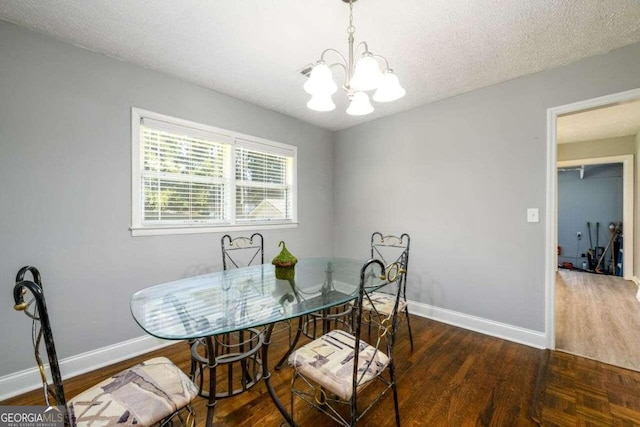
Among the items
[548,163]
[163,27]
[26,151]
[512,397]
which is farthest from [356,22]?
[512,397]

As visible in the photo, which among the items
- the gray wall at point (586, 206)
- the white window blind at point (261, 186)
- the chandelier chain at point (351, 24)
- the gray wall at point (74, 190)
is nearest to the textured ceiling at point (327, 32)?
the chandelier chain at point (351, 24)

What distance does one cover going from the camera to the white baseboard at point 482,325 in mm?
2359

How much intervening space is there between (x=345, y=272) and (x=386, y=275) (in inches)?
38.7

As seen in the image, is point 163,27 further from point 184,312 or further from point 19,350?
point 19,350

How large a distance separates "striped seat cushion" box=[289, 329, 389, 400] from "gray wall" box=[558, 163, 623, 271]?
6.55 metres

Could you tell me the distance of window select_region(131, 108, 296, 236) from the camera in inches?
89.7

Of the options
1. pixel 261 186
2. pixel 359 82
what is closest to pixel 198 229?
pixel 261 186

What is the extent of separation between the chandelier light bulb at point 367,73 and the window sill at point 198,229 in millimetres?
1945

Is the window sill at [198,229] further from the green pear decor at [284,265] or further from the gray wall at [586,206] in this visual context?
the gray wall at [586,206]

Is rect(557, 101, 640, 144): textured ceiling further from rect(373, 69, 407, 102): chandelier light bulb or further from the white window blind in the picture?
the white window blind

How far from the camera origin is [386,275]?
1.25 metres

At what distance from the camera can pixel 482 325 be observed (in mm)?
2637

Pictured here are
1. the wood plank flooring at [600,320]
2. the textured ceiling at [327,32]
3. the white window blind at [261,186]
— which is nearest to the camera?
the textured ceiling at [327,32]

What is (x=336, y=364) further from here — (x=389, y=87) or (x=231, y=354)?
(x=389, y=87)
